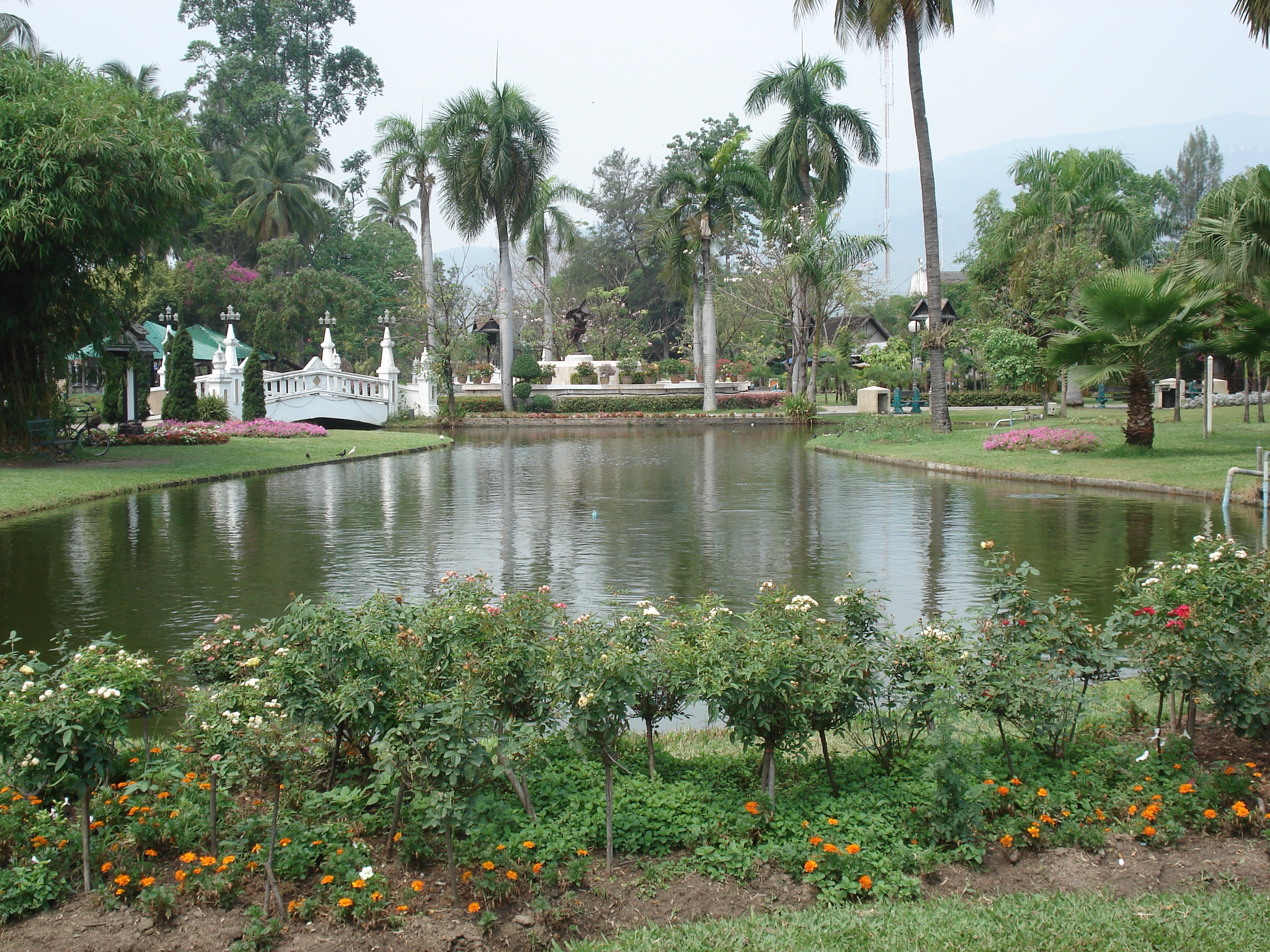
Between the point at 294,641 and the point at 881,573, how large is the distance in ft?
23.8

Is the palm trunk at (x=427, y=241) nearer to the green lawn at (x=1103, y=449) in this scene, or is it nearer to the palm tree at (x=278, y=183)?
the palm tree at (x=278, y=183)

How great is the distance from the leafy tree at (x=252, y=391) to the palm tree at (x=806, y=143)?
71.5ft

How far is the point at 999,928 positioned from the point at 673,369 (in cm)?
5144

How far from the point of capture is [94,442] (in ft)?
78.9

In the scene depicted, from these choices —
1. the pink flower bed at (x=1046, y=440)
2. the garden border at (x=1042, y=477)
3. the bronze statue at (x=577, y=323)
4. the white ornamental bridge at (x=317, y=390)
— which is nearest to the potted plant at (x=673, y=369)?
the bronze statue at (x=577, y=323)

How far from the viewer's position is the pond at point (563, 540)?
31.2 ft

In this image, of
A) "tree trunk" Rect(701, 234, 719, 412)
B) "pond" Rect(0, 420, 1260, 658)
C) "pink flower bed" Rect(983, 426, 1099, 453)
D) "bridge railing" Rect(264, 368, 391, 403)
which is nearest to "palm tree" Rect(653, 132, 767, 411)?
"tree trunk" Rect(701, 234, 719, 412)

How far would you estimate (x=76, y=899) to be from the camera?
13.2ft

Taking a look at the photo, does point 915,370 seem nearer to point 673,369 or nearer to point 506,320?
point 673,369

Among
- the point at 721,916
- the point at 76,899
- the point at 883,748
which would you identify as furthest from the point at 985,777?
the point at 76,899

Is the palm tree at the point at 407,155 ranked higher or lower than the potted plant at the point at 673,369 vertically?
higher

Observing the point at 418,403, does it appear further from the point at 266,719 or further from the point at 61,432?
the point at 266,719

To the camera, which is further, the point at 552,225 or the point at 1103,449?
the point at 552,225

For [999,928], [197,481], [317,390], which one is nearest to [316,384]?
[317,390]
